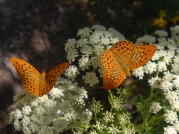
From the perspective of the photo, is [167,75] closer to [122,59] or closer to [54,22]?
[122,59]

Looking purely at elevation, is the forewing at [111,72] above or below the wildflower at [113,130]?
above

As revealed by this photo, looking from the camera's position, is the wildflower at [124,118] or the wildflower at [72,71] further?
the wildflower at [72,71]

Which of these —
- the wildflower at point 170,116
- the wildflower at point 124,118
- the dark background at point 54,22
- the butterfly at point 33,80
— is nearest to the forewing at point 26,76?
the butterfly at point 33,80

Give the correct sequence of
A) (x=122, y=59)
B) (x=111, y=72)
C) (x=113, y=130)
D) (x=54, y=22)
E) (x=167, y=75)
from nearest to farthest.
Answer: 1. (x=111, y=72)
2. (x=122, y=59)
3. (x=113, y=130)
4. (x=167, y=75)
5. (x=54, y=22)

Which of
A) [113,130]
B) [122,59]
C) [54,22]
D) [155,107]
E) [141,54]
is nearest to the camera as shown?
[141,54]

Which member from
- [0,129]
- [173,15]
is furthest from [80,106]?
[173,15]

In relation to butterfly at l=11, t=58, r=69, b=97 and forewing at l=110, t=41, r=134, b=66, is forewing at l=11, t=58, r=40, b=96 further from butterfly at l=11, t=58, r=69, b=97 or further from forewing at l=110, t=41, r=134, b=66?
forewing at l=110, t=41, r=134, b=66

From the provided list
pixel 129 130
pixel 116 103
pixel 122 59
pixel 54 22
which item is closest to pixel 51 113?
pixel 116 103

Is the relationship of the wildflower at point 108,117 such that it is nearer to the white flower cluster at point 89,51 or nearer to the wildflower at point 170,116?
the white flower cluster at point 89,51
